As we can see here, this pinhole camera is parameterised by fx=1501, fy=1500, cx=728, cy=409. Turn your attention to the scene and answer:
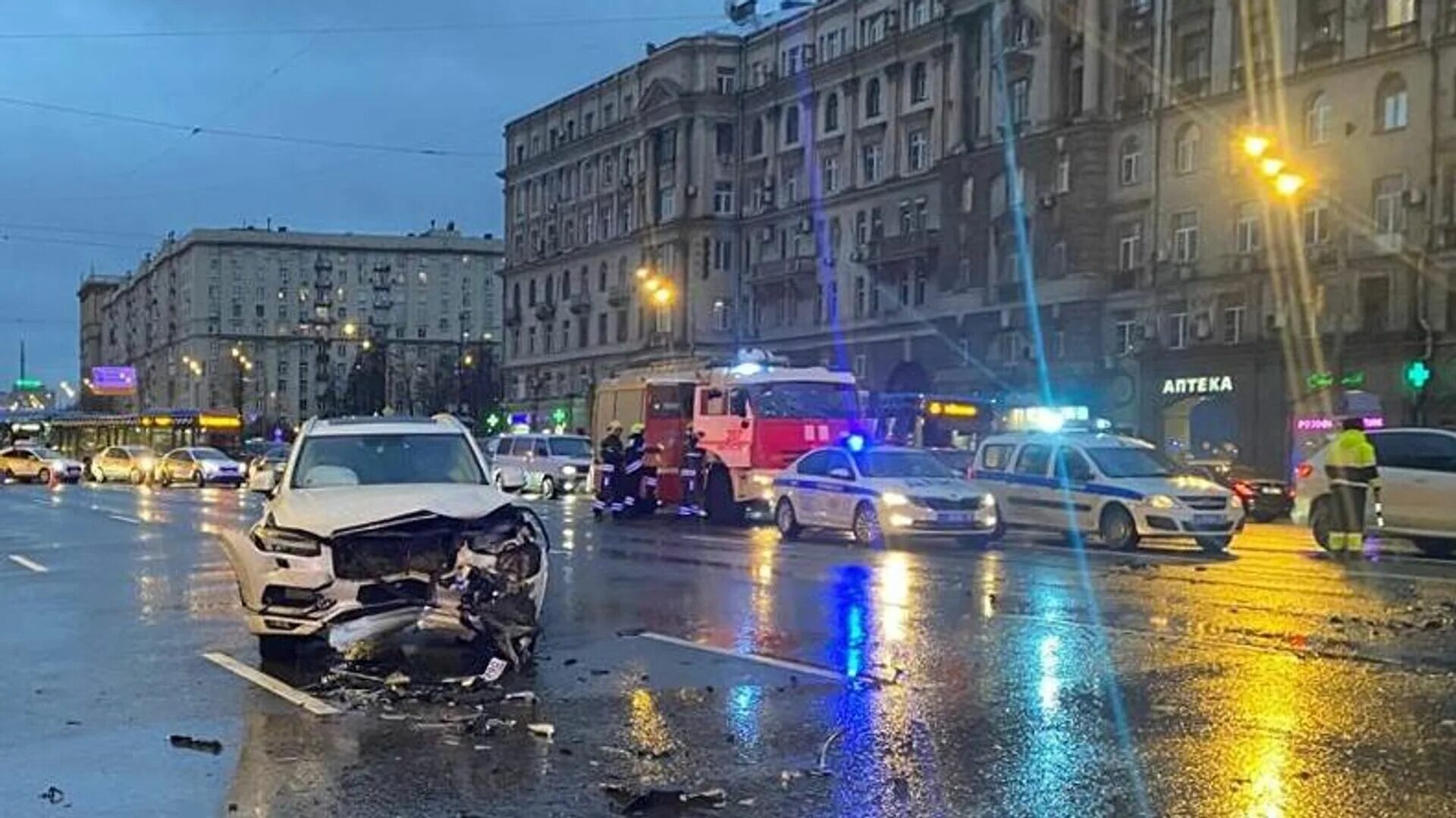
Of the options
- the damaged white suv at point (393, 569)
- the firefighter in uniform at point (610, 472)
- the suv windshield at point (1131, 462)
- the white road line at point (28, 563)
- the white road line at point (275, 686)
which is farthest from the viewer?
the firefighter in uniform at point (610, 472)

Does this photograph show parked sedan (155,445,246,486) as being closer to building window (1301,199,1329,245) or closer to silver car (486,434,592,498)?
silver car (486,434,592,498)

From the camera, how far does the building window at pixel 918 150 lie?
65.8 meters

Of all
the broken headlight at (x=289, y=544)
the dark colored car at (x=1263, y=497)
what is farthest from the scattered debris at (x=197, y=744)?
the dark colored car at (x=1263, y=497)

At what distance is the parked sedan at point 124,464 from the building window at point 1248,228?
1539 inches

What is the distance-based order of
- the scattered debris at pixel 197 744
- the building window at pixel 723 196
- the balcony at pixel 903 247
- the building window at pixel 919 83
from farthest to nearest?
the building window at pixel 723 196, the building window at pixel 919 83, the balcony at pixel 903 247, the scattered debris at pixel 197 744

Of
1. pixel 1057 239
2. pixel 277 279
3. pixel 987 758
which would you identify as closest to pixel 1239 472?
pixel 1057 239

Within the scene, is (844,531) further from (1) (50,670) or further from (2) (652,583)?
(1) (50,670)

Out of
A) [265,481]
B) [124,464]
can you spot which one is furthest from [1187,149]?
[265,481]

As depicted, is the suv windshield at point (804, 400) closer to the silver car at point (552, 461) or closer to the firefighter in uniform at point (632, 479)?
the firefighter in uniform at point (632, 479)

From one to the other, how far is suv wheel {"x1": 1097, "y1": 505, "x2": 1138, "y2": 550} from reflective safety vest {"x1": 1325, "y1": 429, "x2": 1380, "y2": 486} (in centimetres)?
265

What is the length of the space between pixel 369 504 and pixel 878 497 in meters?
11.8

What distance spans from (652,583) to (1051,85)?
145 ft

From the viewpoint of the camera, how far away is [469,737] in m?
7.78

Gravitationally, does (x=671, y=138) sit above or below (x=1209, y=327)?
above
